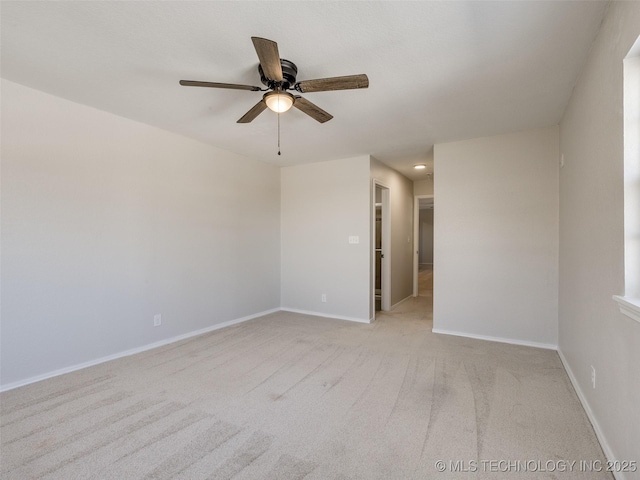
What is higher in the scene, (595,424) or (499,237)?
(499,237)

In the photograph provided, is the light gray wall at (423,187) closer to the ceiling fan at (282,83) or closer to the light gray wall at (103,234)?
the light gray wall at (103,234)

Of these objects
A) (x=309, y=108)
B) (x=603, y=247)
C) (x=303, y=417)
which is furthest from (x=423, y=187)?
(x=303, y=417)

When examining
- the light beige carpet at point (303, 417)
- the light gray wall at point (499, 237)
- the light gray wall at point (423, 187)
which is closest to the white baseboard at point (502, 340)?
the light gray wall at point (499, 237)

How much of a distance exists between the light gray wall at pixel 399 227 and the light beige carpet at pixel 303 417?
7.72 ft

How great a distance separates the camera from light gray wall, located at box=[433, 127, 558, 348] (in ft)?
11.1

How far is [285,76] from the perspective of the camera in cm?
214

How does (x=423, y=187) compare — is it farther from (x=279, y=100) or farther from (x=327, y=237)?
(x=279, y=100)

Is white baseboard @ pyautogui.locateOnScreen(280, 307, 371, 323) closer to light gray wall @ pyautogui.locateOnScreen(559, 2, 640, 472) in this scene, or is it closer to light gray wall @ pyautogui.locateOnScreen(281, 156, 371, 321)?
light gray wall @ pyautogui.locateOnScreen(281, 156, 371, 321)

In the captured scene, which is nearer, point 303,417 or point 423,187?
point 303,417

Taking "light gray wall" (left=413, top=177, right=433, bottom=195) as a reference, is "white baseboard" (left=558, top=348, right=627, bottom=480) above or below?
below

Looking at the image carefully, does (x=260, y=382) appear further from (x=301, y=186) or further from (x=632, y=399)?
(x=301, y=186)

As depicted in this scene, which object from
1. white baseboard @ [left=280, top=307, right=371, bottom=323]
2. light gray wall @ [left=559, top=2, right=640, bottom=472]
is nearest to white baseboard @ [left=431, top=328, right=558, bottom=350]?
light gray wall @ [left=559, top=2, right=640, bottom=472]

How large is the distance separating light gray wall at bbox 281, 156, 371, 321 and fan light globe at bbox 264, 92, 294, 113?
2.54 metres

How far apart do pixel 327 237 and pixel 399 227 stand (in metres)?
1.64
